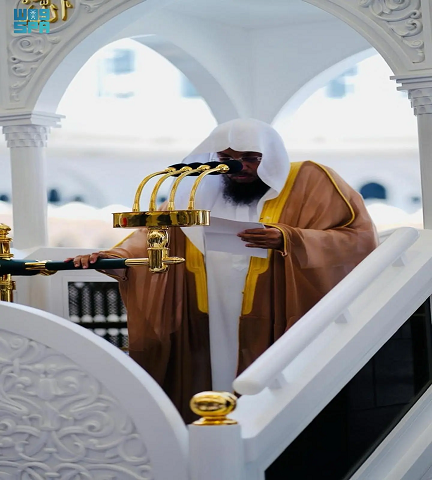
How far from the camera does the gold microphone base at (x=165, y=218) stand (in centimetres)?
341

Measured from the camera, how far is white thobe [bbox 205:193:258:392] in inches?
172

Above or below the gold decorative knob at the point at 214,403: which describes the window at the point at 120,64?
above

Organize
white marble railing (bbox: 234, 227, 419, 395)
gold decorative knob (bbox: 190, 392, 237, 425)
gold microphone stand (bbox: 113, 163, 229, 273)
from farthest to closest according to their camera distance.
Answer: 1. gold microphone stand (bbox: 113, 163, 229, 273)
2. white marble railing (bbox: 234, 227, 419, 395)
3. gold decorative knob (bbox: 190, 392, 237, 425)

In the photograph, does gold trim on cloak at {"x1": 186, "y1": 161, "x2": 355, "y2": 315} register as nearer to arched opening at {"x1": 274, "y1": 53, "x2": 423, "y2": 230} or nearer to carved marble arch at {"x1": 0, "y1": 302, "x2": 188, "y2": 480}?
carved marble arch at {"x1": 0, "y1": 302, "x2": 188, "y2": 480}

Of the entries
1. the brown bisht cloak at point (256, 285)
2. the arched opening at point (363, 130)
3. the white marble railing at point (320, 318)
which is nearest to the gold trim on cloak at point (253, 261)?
the brown bisht cloak at point (256, 285)

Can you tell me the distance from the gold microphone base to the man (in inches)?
30.4

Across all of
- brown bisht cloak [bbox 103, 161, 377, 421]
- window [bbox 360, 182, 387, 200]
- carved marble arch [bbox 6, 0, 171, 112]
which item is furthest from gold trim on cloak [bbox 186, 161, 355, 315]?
window [bbox 360, 182, 387, 200]

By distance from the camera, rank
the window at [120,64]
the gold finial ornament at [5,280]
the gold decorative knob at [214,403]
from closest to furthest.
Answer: the gold decorative knob at [214,403], the gold finial ornament at [5,280], the window at [120,64]

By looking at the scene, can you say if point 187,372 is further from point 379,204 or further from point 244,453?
point 379,204

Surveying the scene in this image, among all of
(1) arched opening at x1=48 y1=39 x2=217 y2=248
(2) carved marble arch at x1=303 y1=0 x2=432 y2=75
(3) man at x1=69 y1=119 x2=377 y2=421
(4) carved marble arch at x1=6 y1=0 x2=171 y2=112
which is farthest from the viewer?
(1) arched opening at x1=48 y1=39 x2=217 y2=248

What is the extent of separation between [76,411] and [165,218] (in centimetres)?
85

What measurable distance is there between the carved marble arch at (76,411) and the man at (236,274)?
1309mm

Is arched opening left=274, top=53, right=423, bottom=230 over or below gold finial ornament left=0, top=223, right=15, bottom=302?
over

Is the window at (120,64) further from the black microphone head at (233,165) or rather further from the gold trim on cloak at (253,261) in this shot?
the black microphone head at (233,165)
